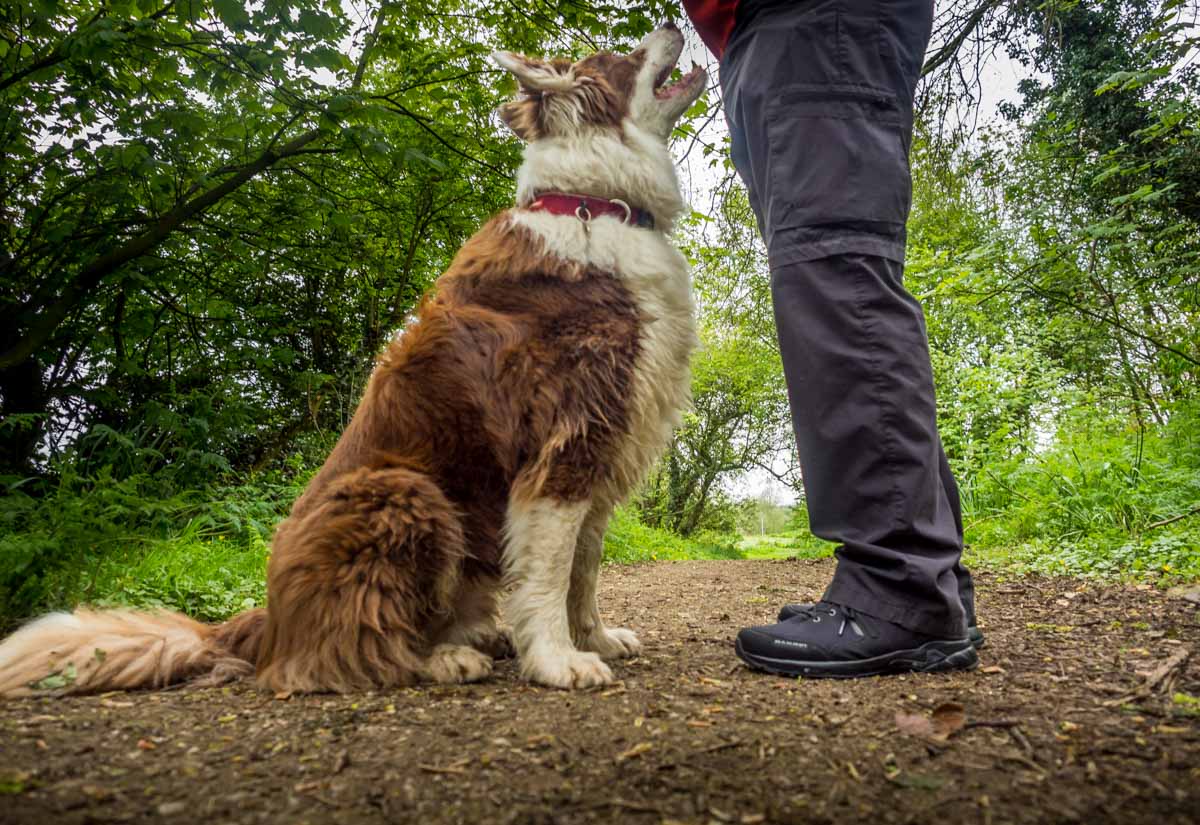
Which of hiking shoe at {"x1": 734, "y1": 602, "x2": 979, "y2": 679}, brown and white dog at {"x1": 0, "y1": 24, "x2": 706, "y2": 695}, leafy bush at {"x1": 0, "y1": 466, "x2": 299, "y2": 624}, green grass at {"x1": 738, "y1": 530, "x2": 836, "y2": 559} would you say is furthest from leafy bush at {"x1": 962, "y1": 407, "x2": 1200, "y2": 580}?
leafy bush at {"x1": 0, "y1": 466, "x2": 299, "y2": 624}

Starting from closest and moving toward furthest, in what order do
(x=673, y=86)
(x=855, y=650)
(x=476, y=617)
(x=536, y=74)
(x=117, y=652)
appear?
1. (x=855, y=650)
2. (x=117, y=652)
3. (x=476, y=617)
4. (x=536, y=74)
5. (x=673, y=86)

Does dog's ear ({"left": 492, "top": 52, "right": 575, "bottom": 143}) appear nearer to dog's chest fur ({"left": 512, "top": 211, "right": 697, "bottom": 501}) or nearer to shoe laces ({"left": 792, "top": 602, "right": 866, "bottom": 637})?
dog's chest fur ({"left": 512, "top": 211, "right": 697, "bottom": 501})

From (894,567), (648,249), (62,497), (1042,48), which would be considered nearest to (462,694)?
(894,567)

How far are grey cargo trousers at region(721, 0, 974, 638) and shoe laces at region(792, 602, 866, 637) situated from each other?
0.03m

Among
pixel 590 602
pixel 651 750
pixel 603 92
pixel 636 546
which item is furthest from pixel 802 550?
pixel 651 750

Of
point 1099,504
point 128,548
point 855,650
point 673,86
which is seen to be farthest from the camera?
point 1099,504

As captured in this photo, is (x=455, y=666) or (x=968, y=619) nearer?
(x=455, y=666)

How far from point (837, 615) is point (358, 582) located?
1.37 meters

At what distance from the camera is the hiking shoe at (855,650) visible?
1.98 metres

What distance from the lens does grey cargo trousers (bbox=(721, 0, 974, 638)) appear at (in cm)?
202

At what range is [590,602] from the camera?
251 centimetres

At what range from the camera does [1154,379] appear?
713 cm

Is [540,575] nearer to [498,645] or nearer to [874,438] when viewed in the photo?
[498,645]

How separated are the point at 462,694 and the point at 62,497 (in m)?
2.56
